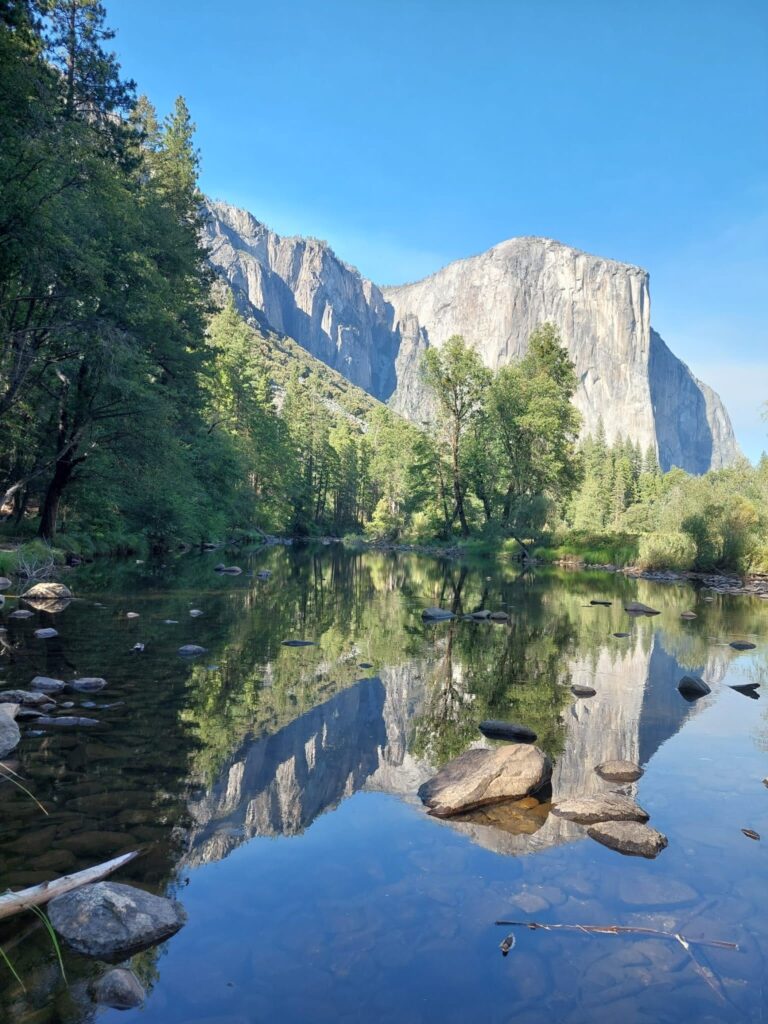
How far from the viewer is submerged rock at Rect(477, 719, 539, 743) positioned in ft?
27.6

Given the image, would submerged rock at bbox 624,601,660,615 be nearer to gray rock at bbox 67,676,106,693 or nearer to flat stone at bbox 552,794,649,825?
flat stone at bbox 552,794,649,825

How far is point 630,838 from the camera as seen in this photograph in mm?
5672

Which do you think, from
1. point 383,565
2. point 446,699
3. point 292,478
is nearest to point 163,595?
point 446,699

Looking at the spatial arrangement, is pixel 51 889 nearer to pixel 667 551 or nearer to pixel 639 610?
pixel 639 610

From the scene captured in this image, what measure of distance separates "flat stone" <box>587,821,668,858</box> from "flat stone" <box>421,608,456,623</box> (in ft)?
42.7

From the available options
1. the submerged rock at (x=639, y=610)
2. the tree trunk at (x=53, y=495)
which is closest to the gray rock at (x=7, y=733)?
the tree trunk at (x=53, y=495)

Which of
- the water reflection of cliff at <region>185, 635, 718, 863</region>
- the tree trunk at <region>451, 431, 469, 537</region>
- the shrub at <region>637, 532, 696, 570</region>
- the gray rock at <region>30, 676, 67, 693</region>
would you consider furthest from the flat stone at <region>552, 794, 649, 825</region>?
the tree trunk at <region>451, 431, 469, 537</region>

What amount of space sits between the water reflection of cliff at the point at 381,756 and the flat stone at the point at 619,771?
5.8 inches

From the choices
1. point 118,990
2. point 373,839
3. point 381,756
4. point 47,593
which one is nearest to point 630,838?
point 373,839

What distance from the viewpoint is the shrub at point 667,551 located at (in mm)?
38188

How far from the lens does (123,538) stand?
33.6 metres

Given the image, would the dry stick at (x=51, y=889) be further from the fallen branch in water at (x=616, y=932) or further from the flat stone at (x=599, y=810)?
the flat stone at (x=599, y=810)

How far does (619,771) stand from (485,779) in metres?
1.86

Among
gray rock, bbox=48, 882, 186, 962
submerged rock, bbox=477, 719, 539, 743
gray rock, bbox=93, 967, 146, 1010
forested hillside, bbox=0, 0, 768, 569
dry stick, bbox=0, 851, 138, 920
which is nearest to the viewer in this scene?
gray rock, bbox=93, 967, 146, 1010
